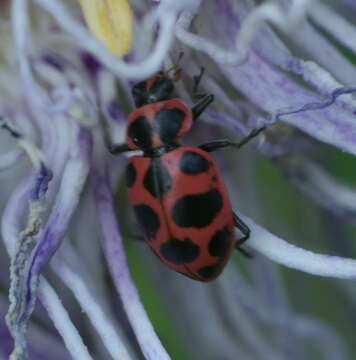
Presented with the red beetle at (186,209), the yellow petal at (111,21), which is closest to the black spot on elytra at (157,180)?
the red beetle at (186,209)

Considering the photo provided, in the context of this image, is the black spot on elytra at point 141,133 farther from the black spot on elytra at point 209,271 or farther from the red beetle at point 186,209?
the black spot on elytra at point 209,271

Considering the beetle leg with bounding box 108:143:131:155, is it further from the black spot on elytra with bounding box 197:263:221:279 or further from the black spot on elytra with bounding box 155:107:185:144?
the black spot on elytra with bounding box 197:263:221:279

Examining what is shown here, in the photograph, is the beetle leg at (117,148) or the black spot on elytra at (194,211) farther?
the beetle leg at (117,148)

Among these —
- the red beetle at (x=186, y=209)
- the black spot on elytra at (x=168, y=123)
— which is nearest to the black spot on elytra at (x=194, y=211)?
the red beetle at (x=186, y=209)

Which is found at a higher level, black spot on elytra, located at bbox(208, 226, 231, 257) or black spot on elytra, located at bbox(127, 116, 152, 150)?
black spot on elytra, located at bbox(208, 226, 231, 257)

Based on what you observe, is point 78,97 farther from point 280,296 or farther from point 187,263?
point 280,296

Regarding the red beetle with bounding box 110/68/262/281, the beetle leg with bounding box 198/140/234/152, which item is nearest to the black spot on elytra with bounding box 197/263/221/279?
the red beetle with bounding box 110/68/262/281

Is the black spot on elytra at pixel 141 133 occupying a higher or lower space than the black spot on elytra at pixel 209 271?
higher
